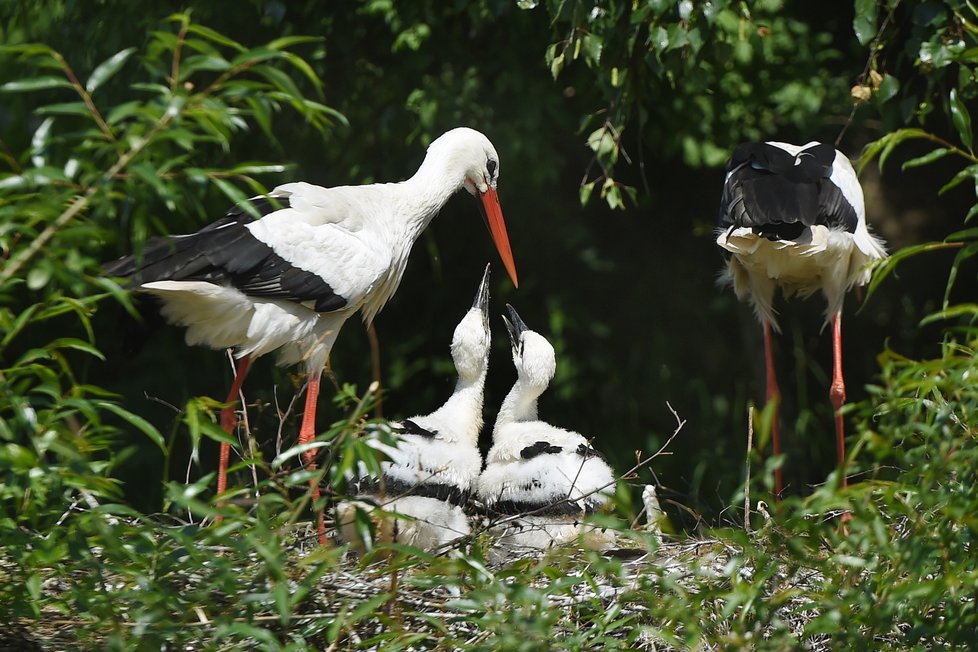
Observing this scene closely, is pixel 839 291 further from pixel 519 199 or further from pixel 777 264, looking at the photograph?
pixel 519 199

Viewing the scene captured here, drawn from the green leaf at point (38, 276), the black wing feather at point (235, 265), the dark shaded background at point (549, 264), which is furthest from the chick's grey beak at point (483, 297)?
the green leaf at point (38, 276)

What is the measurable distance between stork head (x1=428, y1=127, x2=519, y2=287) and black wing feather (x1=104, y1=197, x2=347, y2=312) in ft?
2.44

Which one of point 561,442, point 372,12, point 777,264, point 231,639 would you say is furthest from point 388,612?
point 372,12

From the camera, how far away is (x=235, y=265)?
3695 millimetres

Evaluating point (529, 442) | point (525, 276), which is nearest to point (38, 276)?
point (529, 442)

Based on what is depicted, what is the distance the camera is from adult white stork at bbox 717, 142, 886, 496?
4098 mm

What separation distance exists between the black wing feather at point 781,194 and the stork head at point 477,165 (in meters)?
0.84

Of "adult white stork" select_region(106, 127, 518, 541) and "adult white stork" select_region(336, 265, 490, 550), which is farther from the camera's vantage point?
"adult white stork" select_region(106, 127, 518, 541)

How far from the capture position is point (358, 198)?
4.07 meters

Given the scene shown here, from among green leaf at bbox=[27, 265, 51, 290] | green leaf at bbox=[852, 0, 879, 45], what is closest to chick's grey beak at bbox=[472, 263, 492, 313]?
green leaf at bbox=[852, 0, 879, 45]

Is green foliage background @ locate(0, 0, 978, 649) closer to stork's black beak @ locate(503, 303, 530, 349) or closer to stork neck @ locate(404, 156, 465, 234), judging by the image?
stork neck @ locate(404, 156, 465, 234)

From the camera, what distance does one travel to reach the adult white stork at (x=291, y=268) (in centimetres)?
368

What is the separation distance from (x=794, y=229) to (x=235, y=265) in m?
1.82

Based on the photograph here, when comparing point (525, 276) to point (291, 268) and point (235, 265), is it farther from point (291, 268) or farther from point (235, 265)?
point (235, 265)
